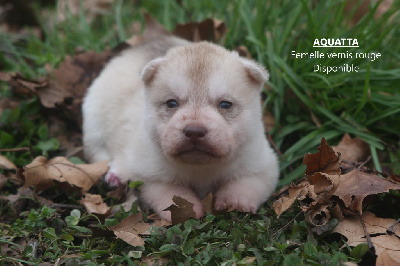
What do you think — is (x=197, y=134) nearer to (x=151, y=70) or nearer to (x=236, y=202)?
(x=236, y=202)

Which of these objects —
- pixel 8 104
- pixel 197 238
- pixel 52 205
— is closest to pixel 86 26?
pixel 8 104

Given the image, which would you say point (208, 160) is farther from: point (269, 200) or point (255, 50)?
point (255, 50)

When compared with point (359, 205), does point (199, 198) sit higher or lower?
lower

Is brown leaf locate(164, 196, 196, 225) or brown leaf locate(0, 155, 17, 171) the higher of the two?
brown leaf locate(164, 196, 196, 225)

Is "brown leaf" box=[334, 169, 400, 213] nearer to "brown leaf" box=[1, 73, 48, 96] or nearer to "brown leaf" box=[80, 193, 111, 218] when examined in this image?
"brown leaf" box=[80, 193, 111, 218]

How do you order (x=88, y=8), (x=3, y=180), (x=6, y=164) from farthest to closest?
(x=88, y=8)
(x=6, y=164)
(x=3, y=180)

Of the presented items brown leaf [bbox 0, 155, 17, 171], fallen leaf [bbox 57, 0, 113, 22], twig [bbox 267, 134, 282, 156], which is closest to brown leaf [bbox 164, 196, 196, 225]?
twig [bbox 267, 134, 282, 156]

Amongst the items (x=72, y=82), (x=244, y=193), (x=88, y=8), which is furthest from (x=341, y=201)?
(x=88, y=8)
